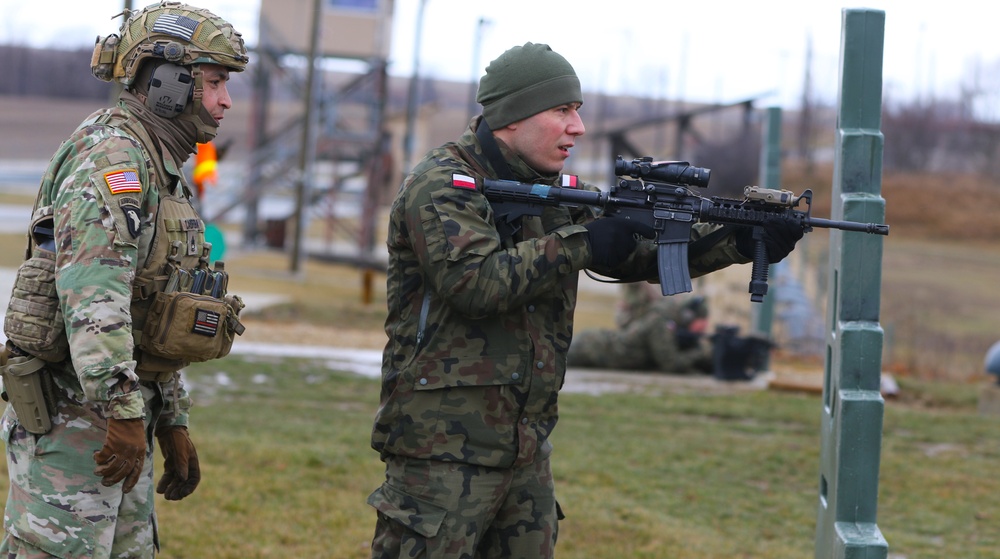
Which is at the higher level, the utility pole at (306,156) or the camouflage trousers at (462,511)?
the utility pole at (306,156)

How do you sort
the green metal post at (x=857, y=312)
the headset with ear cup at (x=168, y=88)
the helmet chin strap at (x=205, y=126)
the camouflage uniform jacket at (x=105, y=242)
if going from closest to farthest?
the camouflage uniform jacket at (x=105, y=242)
the headset with ear cup at (x=168, y=88)
the helmet chin strap at (x=205, y=126)
the green metal post at (x=857, y=312)

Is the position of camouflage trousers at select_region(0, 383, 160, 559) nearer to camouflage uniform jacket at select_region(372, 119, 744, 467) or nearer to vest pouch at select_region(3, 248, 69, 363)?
vest pouch at select_region(3, 248, 69, 363)

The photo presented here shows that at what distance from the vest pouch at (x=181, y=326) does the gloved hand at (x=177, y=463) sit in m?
0.44

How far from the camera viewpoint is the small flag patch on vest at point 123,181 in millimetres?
3232

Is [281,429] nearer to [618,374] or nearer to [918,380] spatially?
[618,374]

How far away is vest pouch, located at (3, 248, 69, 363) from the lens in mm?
3262

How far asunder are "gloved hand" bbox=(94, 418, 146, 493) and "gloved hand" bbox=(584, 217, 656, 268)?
138cm

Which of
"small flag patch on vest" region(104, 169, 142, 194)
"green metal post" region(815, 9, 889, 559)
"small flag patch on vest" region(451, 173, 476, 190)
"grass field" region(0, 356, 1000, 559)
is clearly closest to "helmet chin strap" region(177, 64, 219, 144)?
"small flag patch on vest" region(104, 169, 142, 194)

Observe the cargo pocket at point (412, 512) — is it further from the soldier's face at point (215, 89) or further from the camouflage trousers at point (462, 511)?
the soldier's face at point (215, 89)

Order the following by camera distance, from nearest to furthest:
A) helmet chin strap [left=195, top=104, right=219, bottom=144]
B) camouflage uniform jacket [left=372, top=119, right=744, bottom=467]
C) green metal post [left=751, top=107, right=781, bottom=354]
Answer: camouflage uniform jacket [left=372, top=119, right=744, bottom=467], helmet chin strap [left=195, top=104, right=219, bottom=144], green metal post [left=751, top=107, right=781, bottom=354]

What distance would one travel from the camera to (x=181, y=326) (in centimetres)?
338

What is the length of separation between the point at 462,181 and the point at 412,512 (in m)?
1.00

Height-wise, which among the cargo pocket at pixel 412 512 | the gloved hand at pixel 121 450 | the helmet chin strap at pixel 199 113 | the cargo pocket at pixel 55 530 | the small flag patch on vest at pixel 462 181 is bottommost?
the cargo pocket at pixel 55 530

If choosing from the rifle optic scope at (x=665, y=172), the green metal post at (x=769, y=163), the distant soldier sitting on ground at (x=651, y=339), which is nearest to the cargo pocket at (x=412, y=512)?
the rifle optic scope at (x=665, y=172)
